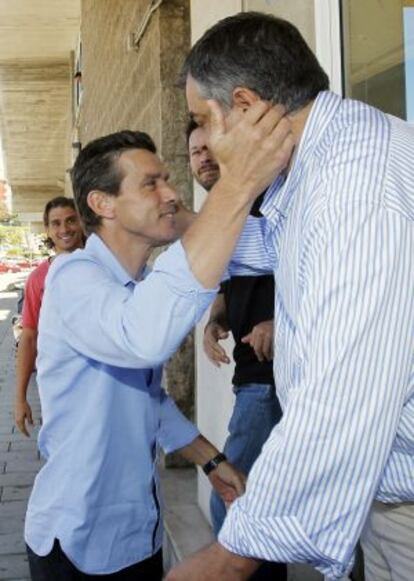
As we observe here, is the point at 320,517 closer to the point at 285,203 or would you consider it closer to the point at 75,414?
the point at 285,203

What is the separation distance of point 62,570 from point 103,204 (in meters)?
0.96

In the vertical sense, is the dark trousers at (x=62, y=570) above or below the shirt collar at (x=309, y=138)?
below

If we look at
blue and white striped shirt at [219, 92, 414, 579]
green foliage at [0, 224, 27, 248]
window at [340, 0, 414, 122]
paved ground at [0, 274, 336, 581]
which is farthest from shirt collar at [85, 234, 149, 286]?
green foliage at [0, 224, 27, 248]

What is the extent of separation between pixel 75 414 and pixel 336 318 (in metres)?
0.93

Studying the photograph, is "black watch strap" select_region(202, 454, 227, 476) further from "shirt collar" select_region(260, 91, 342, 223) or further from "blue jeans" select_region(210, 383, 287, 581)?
"shirt collar" select_region(260, 91, 342, 223)

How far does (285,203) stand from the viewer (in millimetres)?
1477

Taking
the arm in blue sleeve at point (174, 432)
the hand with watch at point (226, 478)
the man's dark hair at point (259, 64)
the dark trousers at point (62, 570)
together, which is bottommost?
the dark trousers at point (62, 570)

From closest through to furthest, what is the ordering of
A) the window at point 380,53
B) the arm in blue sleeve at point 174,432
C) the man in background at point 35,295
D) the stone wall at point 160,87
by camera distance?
the arm in blue sleeve at point 174,432 → the window at point 380,53 → the man in background at point 35,295 → the stone wall at point 160,87

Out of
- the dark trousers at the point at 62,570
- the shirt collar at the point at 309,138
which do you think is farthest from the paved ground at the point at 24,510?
the shirt collar at the point at 309,138

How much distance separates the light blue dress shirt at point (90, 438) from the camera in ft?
5.89

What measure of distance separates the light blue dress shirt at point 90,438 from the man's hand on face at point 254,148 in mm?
457

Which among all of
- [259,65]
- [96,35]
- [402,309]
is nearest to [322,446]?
[402,309]

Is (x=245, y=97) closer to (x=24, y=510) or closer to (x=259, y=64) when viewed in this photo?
(x=259, y=64)

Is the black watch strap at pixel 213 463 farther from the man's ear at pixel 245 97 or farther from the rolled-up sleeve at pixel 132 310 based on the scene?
the man's ear at pixel 245 97
